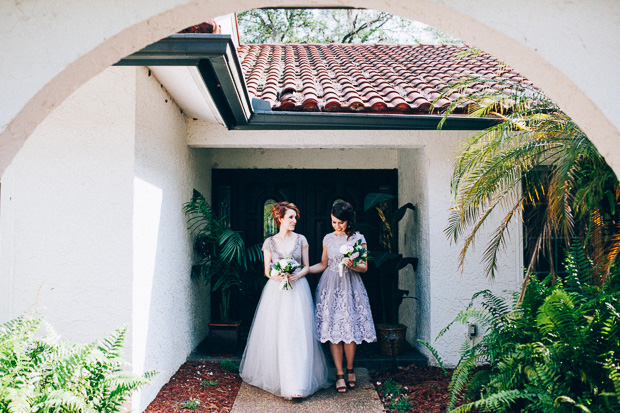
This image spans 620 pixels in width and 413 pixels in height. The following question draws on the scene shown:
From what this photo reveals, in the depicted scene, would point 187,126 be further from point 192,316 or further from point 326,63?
point 326,63

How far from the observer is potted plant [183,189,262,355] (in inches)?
238

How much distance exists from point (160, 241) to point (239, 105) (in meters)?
1.53

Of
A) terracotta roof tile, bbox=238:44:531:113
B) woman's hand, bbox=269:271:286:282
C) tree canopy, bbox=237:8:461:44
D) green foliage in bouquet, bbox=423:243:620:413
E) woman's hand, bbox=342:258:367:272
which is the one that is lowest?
green foliage in bouquet, bbox=423:243:620:413

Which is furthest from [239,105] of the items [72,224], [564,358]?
[564,358]

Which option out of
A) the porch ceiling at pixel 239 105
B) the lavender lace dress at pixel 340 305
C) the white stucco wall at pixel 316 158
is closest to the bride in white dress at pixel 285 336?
the lavender lace dress at pixel 340 305

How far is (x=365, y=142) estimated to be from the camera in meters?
6.18


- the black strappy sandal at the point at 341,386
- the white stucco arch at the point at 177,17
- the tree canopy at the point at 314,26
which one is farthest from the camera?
the tree canopy at the point at 314,26

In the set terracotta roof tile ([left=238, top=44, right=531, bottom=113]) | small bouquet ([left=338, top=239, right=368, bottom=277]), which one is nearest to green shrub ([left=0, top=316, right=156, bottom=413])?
small bouquet ([left=338, top=239, right=368, bottom=277])

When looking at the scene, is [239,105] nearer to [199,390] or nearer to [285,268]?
[285,268]

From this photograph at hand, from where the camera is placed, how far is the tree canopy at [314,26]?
1828 cm

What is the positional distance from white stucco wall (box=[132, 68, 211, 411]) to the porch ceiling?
319 mm

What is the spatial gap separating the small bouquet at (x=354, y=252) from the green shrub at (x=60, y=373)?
2421mm

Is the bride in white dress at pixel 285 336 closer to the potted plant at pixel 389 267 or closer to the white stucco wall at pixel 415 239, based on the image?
the potted plant at pixel 389 267

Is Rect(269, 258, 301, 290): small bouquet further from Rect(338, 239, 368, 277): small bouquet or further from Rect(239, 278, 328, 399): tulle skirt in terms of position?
Rect(338, 239, 368, 277): small bouquet
